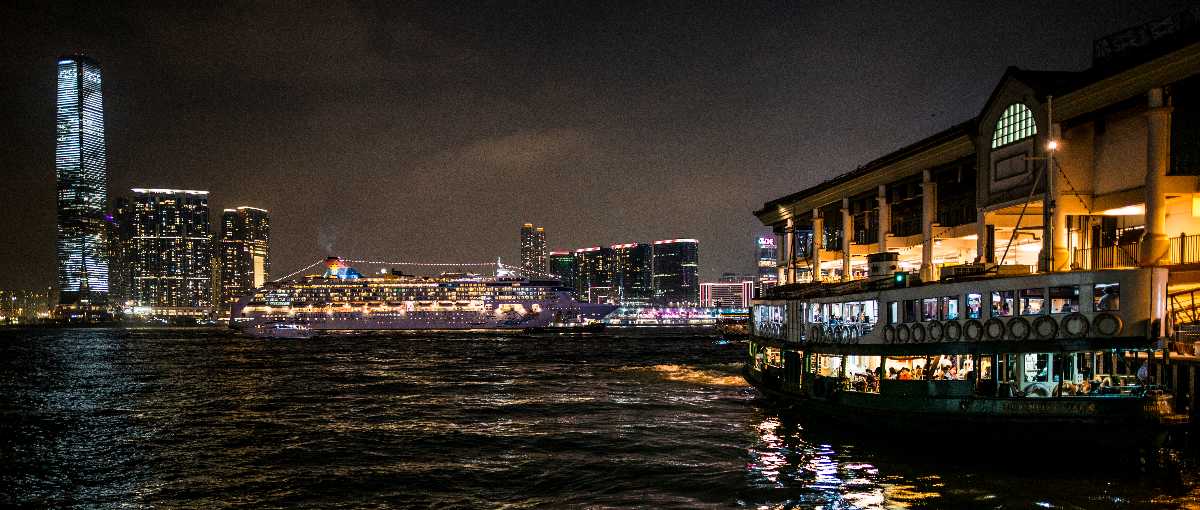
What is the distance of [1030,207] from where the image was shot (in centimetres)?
2722

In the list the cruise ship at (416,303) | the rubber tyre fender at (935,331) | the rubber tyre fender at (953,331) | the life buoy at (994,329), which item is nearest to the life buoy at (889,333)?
the rubber tyre fender at (935,331)

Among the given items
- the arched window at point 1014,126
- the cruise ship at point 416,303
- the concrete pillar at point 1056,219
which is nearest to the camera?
the concrete pillar at point 1056,219

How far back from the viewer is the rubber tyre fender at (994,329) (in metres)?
21.8

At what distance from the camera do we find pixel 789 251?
52.5 metres

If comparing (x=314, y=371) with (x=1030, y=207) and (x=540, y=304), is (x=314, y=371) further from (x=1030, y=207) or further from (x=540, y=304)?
(x=540, y=304)

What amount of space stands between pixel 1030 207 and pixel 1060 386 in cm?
889

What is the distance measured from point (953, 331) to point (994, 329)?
1797mm

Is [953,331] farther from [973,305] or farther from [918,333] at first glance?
[918,333]

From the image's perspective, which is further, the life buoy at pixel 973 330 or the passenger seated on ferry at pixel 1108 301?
the life buoy at pixel 973 330

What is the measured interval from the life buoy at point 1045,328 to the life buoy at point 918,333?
4.60m

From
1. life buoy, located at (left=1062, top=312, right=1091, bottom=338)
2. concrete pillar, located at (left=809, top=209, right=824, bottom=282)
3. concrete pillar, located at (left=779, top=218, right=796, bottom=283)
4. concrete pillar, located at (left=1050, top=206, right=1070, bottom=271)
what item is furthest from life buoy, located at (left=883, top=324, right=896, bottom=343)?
concrete pillar, located at (left=779, top=218, right=796, bottom=283)

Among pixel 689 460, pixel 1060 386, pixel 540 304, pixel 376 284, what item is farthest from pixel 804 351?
pixel 376 284

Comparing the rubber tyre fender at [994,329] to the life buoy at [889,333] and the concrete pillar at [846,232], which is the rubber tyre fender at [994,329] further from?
the concrete pillar at [846,232]

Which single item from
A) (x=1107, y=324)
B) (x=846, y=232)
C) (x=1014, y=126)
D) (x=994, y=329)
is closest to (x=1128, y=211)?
(x=1014, y=126)
